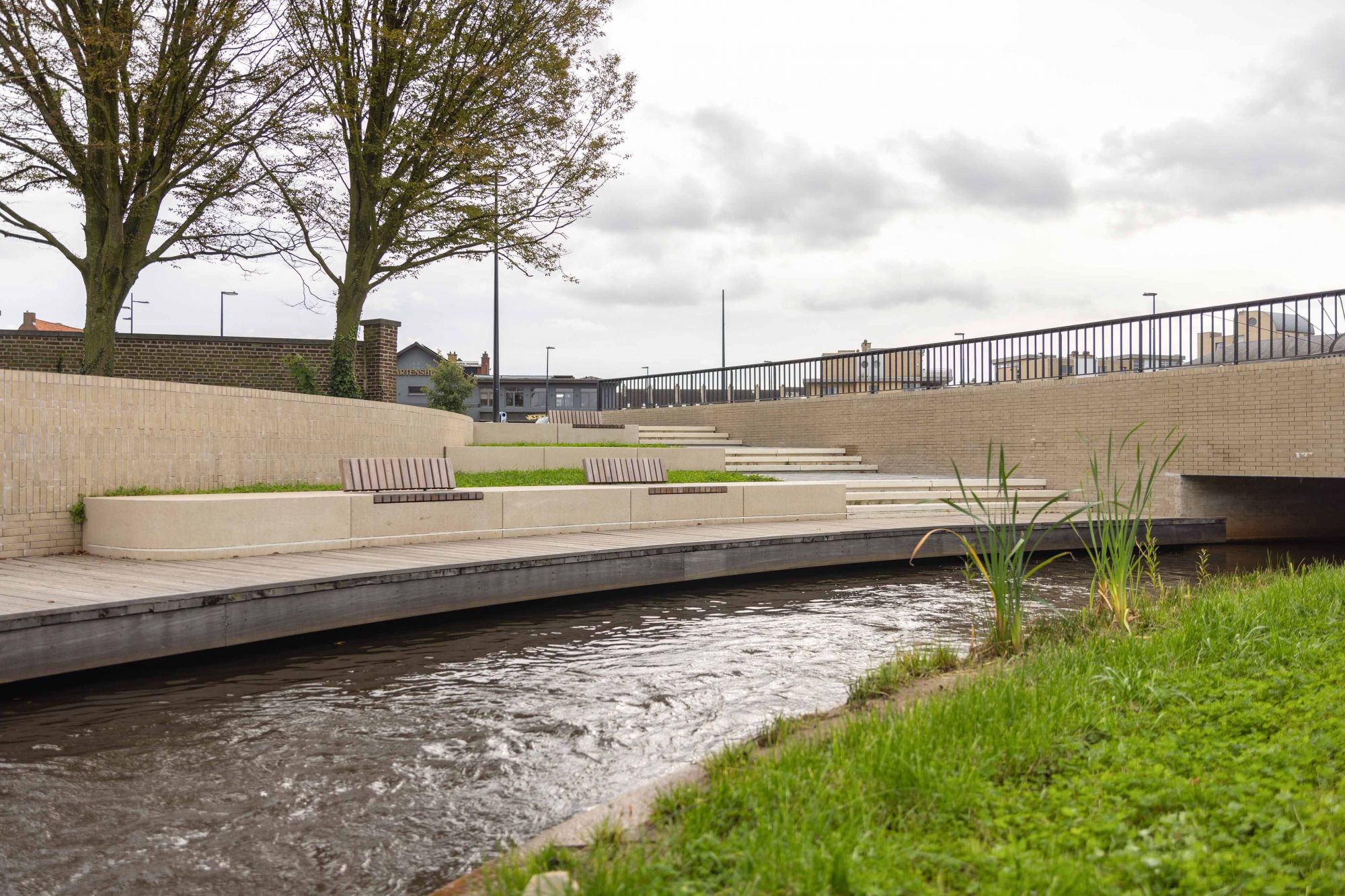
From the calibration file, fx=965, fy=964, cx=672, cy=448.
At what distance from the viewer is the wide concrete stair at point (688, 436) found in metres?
26.2

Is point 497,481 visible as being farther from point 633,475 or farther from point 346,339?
point 346,339

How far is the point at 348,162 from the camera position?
66.0ft

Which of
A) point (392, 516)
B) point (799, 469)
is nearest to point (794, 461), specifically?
point (799, 469)

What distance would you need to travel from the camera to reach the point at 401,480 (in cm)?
1155

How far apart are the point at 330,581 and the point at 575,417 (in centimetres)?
1638

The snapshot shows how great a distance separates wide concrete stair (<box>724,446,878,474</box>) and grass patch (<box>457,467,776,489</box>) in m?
3.22

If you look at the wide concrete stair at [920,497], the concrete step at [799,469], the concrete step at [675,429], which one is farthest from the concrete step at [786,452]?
the concrete step at [675,429]

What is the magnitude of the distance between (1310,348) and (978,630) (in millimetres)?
11212

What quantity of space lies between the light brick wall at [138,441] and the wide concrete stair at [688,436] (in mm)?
12247

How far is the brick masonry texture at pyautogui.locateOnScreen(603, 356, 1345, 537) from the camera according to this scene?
15133mm

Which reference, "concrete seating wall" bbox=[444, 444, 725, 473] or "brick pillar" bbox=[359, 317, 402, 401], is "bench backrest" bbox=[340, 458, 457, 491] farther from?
"brick pillar" bbox=[359, 317, 402, 401]

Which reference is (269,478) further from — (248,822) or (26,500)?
(248,822)

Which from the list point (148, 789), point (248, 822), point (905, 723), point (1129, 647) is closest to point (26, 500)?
point (148, 789)

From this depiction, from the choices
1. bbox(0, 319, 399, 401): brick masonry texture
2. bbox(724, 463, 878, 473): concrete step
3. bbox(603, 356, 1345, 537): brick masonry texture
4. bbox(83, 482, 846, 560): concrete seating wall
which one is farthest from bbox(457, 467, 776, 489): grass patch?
bbox(0, 319, 399, 401): brick masonry texture
